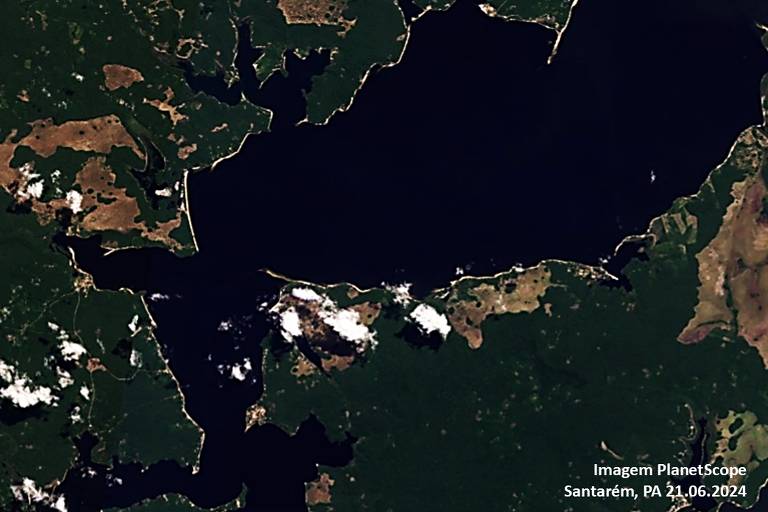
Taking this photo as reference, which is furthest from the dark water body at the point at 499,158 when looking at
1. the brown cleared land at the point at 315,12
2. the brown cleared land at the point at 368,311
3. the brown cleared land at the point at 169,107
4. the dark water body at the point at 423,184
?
the brown cleared land at the point at 315,12

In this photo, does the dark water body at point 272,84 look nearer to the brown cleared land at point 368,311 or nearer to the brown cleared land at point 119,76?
the brown cleared land at point 119,76

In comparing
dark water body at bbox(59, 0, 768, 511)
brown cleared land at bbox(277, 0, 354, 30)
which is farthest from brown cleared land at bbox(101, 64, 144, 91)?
brown cleared land at bbox(277, 0, 354, 30)

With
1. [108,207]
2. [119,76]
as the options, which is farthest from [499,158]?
[108,207]

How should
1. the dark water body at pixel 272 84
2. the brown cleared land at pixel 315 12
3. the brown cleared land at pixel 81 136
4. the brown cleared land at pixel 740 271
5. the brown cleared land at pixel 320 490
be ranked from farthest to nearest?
the brown cleared land at pixel 315 12 < the dark water body at pixel 272 84 < the brown cleared land at pixel 740 271 < the brown cleared land at pixel 320 490 < the brown cleared land at pixel 81 136

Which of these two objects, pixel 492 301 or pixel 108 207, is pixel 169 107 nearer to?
pixel 108 207

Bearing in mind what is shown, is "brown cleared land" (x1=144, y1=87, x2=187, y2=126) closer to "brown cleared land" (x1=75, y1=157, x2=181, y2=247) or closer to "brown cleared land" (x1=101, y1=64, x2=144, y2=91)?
"brown cleared land" (x1=101, y1=64, x2=144, y2=91)

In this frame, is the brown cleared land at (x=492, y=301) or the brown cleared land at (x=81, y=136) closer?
the brown cleared land at (x=81, y=136)

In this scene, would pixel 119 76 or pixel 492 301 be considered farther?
pixel 119 76
